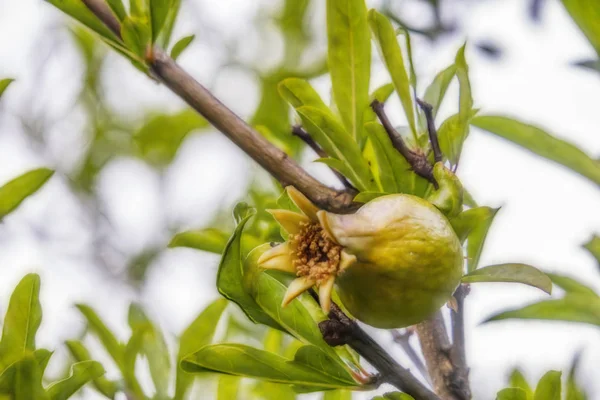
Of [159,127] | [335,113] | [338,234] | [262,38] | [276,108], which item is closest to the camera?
[338,234]

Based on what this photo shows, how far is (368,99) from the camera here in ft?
3.19

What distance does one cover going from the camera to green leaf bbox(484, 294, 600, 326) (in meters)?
0.95

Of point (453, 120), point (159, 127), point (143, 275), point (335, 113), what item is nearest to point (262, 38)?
point (159, 127)

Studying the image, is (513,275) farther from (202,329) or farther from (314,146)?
(202,329)

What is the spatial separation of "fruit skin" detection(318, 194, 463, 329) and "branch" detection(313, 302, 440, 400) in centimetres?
2

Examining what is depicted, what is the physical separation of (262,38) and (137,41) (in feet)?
3.83

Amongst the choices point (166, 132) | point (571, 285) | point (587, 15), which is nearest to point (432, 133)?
point (587, 15)

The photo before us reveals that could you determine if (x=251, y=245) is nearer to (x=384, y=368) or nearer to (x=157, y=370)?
(x=157, y=370)

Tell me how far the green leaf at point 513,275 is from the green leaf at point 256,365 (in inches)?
6.7

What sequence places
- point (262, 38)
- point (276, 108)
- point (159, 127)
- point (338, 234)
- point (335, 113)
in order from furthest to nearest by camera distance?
point (262, 38) → point (159, 127) → point (276, 108) → point (335, 113) → point (338, 234)

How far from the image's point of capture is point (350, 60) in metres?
0.97

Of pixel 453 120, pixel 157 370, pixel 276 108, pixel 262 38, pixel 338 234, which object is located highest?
pixel 262 38

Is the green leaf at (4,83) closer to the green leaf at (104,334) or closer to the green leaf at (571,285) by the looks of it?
the green leaf at (104,334)

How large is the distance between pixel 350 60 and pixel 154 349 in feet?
1.71
